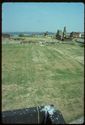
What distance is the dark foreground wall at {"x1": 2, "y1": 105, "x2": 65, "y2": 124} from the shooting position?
3.12 feet

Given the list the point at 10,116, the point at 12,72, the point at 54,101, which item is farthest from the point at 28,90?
the point at 10,116

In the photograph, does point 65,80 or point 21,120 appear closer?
point 21,120

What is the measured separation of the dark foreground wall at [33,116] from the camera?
952 mm

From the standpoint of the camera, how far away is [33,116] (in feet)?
3.26

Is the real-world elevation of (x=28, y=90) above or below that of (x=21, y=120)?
below

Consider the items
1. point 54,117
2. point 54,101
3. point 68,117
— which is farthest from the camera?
point 54,101

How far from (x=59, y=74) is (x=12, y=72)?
1.50 metres

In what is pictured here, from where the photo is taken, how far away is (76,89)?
438 centimetres

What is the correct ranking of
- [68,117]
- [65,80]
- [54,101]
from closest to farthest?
1. [68,117]
2. [54,101]
3. [65,80]

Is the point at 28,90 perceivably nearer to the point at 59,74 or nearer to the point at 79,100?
the point at 79,100

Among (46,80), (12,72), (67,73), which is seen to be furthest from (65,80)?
(12,72)

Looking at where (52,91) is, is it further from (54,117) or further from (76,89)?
(54,117)

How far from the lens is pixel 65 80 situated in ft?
16.7

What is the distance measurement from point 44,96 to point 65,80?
4.49ft
